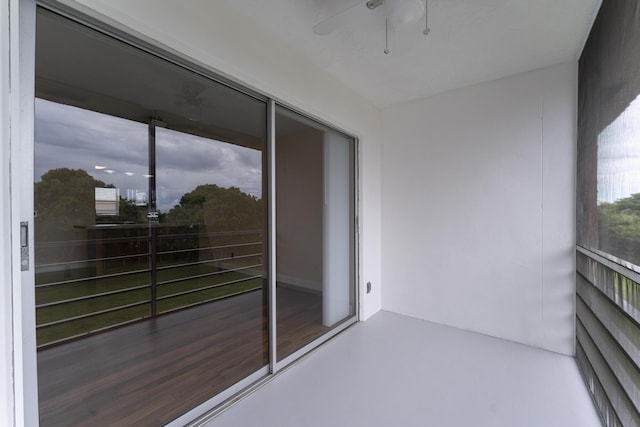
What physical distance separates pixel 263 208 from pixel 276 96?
2.91 feet

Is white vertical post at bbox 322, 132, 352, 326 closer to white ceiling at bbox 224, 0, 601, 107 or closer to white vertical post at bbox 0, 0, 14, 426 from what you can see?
white ceiling at bbox 224, 0, 601, 107

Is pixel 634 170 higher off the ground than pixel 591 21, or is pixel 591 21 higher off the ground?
pixel 591 21

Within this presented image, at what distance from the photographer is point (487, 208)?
2.81 meters

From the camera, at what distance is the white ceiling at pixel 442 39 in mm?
1782

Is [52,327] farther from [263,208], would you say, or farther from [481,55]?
[481,55]

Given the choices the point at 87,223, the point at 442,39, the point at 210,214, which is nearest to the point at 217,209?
the point at 210,214

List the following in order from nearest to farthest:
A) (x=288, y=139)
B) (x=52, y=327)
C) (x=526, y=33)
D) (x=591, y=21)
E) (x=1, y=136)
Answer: (x=1, y=136), (x=52, y=327), (x=591, y=21), (x=526, y=33), (x=288, y=139)

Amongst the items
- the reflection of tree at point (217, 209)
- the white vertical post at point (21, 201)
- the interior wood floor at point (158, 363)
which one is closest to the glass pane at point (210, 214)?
the reflection of tree at point (217, 209)

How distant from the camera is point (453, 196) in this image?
3.00 meters

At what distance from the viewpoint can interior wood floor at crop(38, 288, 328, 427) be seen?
1.55m

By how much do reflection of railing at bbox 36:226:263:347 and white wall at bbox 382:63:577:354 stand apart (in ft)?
6.48

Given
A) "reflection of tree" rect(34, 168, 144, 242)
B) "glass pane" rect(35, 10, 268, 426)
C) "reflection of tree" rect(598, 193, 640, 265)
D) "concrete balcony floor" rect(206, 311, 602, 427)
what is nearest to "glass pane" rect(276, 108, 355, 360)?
"concrete balcony floor" rect(206, 311, 602, 427)

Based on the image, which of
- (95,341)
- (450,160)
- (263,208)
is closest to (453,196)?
(450,160)

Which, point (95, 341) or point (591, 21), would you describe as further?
point (95, 341)
